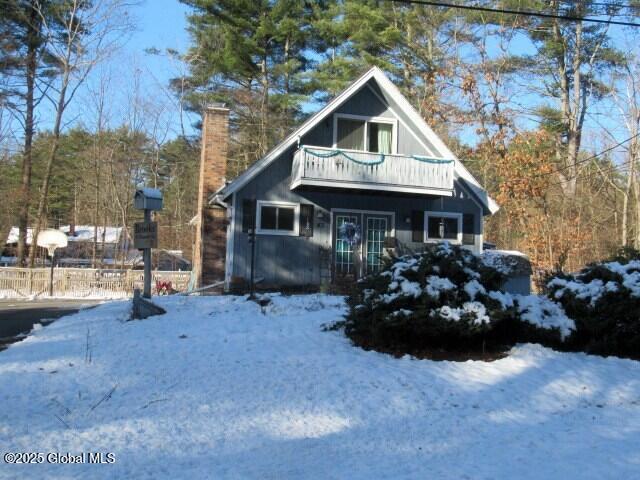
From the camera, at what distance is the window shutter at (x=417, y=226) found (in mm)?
18766

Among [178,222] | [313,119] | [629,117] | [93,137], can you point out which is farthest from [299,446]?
[178,222]

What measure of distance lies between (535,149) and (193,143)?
72.1ft

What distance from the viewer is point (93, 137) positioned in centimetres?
3603

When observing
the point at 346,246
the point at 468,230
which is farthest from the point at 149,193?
the point at 468,230

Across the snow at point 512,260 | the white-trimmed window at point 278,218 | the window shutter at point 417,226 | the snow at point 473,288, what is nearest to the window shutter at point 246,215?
the white-trimmed window at point 278,218

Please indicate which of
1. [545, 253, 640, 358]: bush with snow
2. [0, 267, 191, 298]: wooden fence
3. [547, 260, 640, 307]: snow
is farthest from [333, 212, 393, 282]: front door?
[0, 267, 191, 298]: wooden fence

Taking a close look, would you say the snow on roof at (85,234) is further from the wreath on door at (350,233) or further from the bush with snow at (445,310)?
the bush with snow at (445,310)

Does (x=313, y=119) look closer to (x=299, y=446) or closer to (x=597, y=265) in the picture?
(x=597, y=265)

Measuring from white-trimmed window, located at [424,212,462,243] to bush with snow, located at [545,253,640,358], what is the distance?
998 cm

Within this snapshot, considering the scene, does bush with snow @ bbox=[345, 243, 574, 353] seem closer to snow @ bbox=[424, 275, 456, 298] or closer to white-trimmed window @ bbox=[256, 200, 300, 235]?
snow @ bbox=[424, 275, 456, 298]

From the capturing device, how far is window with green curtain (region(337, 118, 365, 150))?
1858 cm

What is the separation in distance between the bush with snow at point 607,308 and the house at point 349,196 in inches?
320

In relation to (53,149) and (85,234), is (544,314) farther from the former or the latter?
(85,234)

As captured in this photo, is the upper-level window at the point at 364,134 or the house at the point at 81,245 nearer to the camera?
the upper-level window at the point at 364,134
